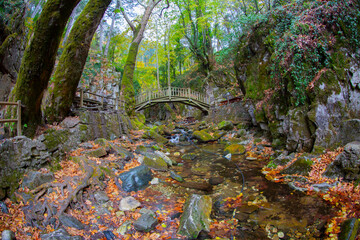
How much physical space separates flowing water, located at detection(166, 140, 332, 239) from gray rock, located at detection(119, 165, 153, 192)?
1047 mm

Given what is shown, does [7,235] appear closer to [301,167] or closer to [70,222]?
[70,222]

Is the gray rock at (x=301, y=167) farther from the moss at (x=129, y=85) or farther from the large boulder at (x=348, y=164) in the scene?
the moss at (x=129, y=85)

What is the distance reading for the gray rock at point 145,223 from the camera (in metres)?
3.40

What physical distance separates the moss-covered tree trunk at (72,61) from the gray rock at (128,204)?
415 centimetres

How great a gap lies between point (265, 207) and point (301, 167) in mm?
2187

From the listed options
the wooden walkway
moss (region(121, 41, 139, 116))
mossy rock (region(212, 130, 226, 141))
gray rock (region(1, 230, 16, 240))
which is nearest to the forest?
gray rock (region(1, 230, 16, 240))

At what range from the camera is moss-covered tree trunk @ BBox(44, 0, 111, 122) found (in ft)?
19.7

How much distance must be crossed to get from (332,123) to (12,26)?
14.0 m

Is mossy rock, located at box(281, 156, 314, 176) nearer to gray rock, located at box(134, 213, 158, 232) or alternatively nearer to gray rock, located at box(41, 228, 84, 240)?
gray rock, located at box(134, 213, 158, 232)

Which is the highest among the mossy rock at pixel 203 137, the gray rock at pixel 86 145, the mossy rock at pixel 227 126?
the mossy rock at pixel 227 126

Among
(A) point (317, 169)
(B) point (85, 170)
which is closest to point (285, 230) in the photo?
(A) point (317, 169)

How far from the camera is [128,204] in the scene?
4.15 meters

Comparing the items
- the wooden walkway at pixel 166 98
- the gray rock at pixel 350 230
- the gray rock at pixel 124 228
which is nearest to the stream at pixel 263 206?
the gray rock at pixel 350 230

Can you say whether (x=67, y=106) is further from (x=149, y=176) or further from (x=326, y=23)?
(x=326, y=23)
